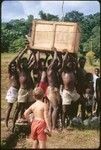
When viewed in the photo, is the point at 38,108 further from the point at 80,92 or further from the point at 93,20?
the point at 93,20

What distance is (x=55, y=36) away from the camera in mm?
10930

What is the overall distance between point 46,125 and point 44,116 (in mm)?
162

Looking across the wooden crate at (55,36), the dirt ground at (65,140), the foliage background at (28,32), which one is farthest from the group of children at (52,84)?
the foliage background at (28,32)

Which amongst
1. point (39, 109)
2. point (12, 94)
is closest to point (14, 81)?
point (12, 94)

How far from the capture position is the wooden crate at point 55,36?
1081 cm

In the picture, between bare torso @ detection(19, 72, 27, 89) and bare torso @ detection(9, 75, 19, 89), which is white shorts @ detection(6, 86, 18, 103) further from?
bare torso @ detection(19, 72, 27, 89)

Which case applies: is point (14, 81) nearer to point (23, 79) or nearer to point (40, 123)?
point (23, 79)

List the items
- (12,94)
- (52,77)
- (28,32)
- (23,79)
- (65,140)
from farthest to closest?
1. (28,32)
2. (12,94)
3. (23,79)
4. (52,77)
5. (65,140)

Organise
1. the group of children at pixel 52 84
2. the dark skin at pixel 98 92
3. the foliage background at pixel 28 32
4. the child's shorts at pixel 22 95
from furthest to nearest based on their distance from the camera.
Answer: the foliage background at pixel 28 32 < the dark skin at pixel 98 92 < the child's shorts at pixel 22 95 < the group of children at pixel 52 84

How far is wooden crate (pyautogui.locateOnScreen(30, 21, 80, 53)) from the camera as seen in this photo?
1081 centimetres

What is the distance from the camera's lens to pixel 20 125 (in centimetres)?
1101

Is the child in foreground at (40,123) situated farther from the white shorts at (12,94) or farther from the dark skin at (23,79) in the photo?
the white shorts at (12,94)

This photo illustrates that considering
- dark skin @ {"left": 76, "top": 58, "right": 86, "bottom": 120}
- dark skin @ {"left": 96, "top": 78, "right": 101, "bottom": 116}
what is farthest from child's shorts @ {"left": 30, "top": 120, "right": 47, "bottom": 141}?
dark skin @ {"left": 96, "top": 78, "right": 101, "bottom": 116}

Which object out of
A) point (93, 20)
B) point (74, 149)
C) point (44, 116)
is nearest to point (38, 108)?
point (44, 116)
